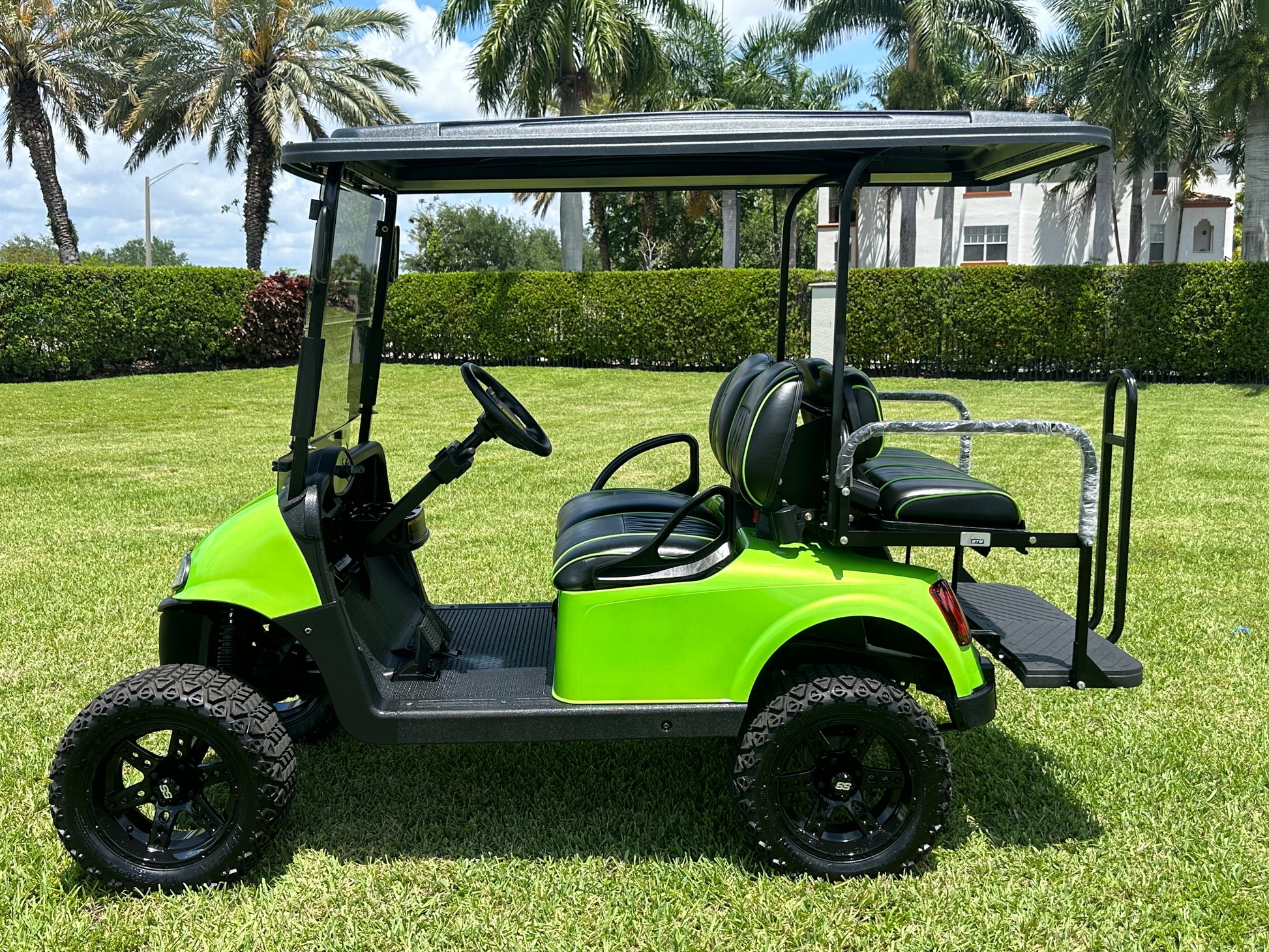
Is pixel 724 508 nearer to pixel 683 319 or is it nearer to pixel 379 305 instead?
pixel 379 305

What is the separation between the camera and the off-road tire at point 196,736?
254 cm

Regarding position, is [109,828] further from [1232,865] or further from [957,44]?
[957,44]

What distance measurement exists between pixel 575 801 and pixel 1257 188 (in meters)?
17.5

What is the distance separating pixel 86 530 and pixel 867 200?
2894 cm

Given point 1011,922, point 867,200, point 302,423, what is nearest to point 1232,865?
point 1011,922

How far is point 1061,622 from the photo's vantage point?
10.4 feet

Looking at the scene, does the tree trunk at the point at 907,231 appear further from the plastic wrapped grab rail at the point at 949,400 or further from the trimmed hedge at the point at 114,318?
the plastic wrapped grab rail at the point at 949,400

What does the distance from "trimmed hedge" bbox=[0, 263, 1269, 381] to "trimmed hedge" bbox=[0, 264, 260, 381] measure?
0.07 feet

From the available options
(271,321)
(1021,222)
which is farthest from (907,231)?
(271,321)

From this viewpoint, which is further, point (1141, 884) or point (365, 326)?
point (365, 326)

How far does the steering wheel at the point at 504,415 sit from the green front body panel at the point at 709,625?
0.54 meters

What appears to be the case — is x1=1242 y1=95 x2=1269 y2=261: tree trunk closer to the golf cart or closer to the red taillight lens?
the golf cart

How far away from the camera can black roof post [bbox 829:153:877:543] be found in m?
2.59

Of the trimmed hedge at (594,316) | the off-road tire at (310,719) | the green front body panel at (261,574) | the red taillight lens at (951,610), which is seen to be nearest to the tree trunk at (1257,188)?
the trimmed hedge at (594,316)
